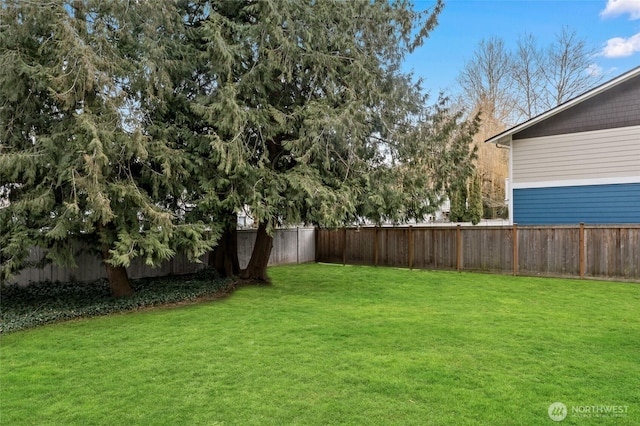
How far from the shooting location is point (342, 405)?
3.38 metres

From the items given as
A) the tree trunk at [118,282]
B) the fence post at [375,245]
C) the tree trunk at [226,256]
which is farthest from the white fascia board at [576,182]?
the tree trunk at [118,282]

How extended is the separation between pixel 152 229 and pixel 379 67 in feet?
17.9

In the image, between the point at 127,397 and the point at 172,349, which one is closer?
the point at 127,397

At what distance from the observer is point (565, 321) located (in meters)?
5.97

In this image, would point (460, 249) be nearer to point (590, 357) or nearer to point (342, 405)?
point (590, 357)

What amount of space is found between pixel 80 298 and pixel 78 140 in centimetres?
303

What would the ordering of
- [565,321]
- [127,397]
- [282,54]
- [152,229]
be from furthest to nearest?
[282,54] → [152,229] → [565,321] → [127,397]

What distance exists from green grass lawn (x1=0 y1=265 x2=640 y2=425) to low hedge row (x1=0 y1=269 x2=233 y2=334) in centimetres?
34

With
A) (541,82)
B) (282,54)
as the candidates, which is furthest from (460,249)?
(541,82)

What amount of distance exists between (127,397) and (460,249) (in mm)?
10169

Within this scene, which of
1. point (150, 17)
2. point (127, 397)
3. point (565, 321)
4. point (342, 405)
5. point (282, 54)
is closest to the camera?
point (342, 405)

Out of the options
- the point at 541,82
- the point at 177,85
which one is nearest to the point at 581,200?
the point at 177,85

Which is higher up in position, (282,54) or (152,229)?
(282,54)

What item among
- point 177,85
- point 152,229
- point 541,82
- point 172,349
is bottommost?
point 172,349
